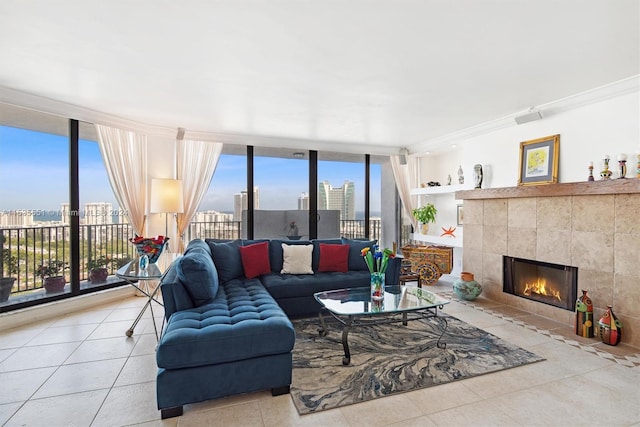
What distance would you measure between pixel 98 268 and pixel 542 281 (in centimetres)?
583

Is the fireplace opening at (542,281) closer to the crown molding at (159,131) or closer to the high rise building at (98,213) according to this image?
the crown molding at (159,131)

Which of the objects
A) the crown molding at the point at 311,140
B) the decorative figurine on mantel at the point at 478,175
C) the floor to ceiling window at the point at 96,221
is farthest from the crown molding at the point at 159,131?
the decorative figurine on mantel at the point at 478,175

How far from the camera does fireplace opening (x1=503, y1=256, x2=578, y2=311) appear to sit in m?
3.56

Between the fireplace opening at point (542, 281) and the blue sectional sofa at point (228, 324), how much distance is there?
6.44ft

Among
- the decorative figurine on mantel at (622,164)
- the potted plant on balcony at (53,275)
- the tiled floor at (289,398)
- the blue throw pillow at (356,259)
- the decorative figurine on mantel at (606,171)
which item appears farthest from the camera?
the blue throw pillow at (356,259)

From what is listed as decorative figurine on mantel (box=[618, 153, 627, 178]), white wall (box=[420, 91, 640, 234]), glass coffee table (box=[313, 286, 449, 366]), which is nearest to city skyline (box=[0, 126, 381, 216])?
white wall (box=[420, 91, 640, 234])

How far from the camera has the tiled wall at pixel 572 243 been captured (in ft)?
9.93

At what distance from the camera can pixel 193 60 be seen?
8.89 ft

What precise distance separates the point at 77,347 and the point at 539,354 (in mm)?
4144

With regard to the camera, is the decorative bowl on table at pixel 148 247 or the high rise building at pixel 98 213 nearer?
the decorative bowl on table at pixel 148 247

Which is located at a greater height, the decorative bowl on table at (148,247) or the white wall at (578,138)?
the white wall at (578,138)

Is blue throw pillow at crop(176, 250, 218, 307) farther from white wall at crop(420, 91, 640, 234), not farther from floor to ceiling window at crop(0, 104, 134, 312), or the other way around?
white wall at crop(420, 91, 640, 234)

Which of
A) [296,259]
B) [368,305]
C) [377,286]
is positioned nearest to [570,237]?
[377,286]

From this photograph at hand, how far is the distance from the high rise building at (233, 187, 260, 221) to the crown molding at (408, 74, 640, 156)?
10.8 feet
